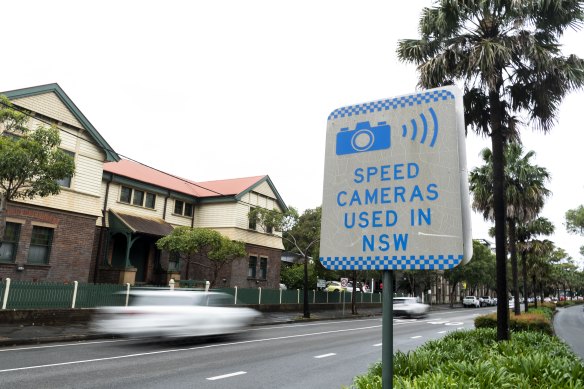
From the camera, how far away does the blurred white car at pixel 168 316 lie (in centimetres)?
1198

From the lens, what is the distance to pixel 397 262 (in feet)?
7.00

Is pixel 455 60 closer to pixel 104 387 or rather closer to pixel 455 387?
pixel 455 387

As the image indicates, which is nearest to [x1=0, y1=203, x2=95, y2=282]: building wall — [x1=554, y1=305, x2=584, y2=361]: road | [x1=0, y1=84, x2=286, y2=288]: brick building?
[x1=0, y1=84, x2=286, y2=288]: brick building

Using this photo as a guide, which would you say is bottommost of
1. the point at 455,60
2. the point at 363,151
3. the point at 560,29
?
the point at 363,151

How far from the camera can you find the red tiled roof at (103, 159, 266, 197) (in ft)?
90.1

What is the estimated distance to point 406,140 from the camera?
231 centimetres

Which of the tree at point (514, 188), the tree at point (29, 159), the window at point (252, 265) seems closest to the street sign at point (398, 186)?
the tree at point (29, 159)

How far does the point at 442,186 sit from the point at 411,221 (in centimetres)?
23

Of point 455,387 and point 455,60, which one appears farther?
point 455,60

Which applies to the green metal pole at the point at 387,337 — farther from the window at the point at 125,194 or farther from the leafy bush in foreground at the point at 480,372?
the window at the point at 125,194

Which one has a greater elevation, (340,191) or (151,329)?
(340,191)

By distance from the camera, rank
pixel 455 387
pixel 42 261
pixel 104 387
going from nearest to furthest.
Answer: pixel 455 387 → pixel 104 387 → pixel 42 261

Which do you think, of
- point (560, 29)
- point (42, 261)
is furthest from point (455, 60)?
point (42, 261)

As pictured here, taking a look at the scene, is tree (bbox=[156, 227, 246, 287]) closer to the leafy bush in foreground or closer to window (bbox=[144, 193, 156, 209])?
window (bbox=[144, 193, 156, 209])
